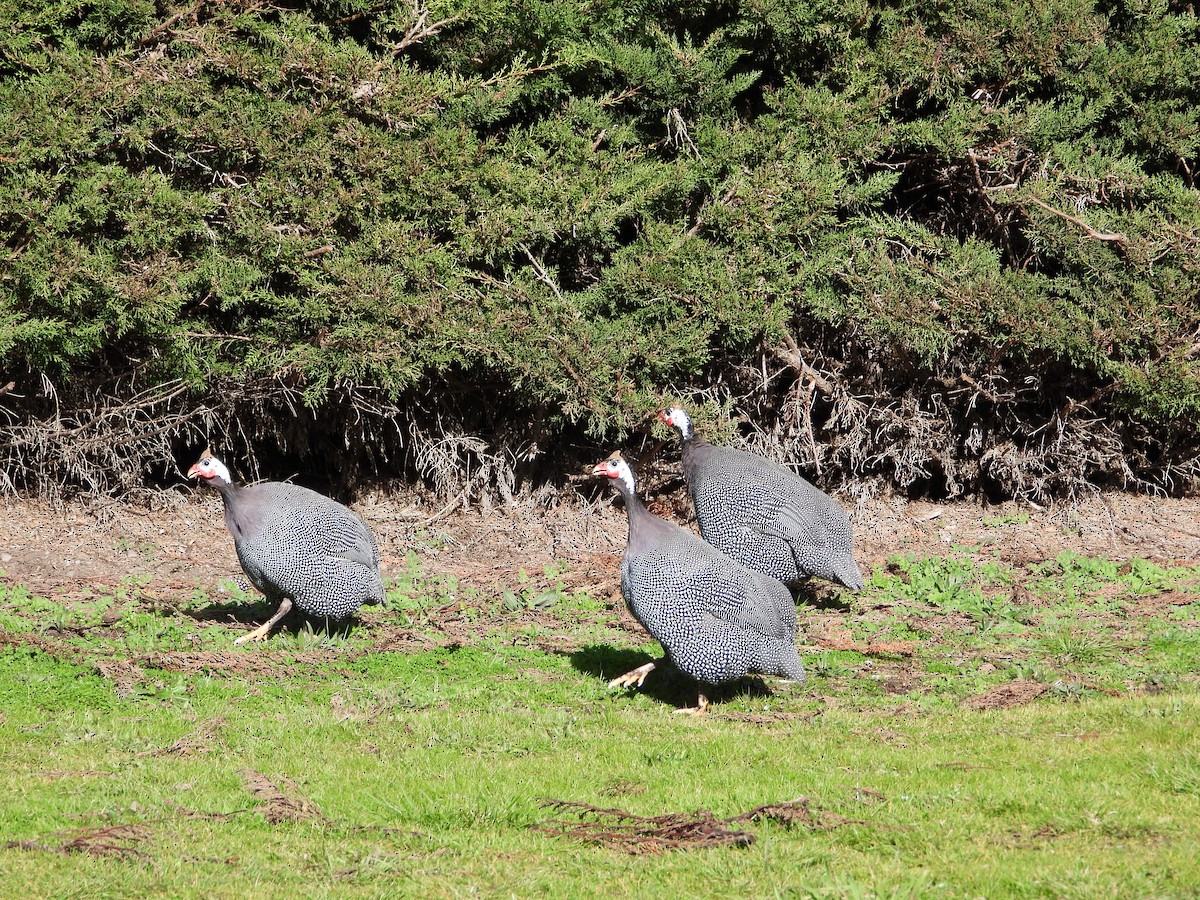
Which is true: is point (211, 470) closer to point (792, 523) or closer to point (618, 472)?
point (618, 472)

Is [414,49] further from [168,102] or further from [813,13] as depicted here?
[813,13]

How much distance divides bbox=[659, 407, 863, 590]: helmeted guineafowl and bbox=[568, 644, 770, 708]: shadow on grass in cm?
99

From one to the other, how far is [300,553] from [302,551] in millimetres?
16

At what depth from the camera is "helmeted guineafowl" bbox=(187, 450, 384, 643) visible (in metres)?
6.88

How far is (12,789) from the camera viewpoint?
4645 millimetres

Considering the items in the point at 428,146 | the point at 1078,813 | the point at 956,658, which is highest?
the point at 428,146

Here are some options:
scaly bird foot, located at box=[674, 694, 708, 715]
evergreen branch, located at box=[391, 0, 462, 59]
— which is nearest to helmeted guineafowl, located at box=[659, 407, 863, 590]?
scaly bird foot, located at box=[674, 694, 708, 715]

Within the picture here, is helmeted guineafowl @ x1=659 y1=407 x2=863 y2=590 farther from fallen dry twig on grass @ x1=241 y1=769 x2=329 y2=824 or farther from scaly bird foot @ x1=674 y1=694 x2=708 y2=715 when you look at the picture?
fallen dry twig on grass @ x1=241 y1=769 x2=329 y2=824

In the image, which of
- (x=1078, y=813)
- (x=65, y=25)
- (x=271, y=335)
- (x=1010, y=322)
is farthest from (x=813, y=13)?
(x=1078, y=813)

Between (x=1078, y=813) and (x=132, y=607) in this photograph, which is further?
(x=132, y=607)

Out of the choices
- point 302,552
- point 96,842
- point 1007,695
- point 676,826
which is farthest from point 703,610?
point 96,842

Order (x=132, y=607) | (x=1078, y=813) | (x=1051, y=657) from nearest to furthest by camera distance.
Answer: (x=1078, y=813) → (x=1051, y=657) → (x=132, y=607)

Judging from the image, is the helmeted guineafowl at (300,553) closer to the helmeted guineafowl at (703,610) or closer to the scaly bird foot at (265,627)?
the scaly bird foot at (265,627)

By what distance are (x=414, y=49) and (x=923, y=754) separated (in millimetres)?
5867
